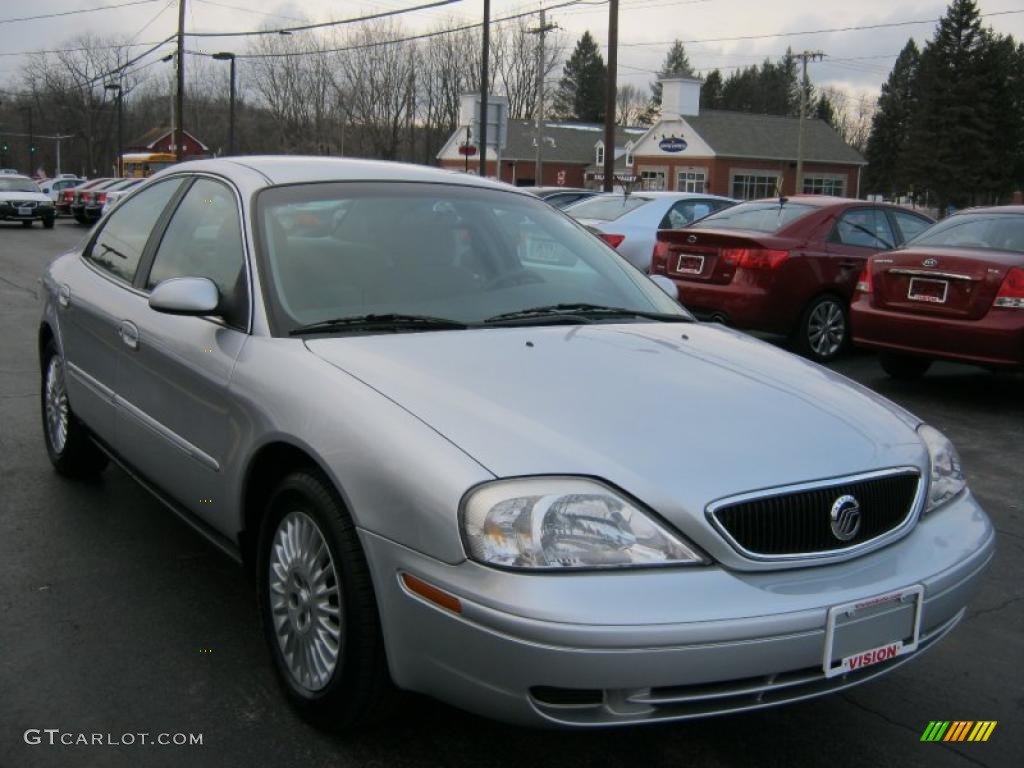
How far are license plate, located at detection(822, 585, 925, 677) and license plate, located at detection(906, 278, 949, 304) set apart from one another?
5.27 meters

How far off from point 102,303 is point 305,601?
2.11 meters

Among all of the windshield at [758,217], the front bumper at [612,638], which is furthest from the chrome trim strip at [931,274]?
the front bumper at [612,638]

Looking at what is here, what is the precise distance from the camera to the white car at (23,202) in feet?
94.4

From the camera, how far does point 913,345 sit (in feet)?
24.2

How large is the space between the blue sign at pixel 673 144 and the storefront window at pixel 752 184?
375 centimetres

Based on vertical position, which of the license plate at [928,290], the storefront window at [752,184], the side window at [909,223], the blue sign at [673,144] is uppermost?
the blue sign at [673,144]

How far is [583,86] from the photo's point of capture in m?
111

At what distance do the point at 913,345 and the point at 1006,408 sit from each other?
895mm

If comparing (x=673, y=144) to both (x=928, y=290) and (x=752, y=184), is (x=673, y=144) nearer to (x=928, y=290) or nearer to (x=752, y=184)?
(x=752, y=184)

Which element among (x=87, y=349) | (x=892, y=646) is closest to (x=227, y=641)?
(x=87, y=349)

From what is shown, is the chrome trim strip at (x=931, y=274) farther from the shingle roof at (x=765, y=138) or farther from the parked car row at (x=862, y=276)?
the shingle roof at (x=765, y=138)

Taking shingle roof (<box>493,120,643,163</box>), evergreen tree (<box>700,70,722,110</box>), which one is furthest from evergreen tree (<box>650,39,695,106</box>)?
shingle roof (<box>493,120,643,163</box>)

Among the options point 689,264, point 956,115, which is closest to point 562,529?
point 689,264

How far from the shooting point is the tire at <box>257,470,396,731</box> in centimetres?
249
